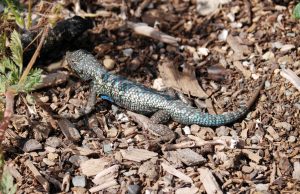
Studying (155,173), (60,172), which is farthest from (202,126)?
(60,172)

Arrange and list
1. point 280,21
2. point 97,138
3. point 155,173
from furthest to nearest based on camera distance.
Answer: point 280,21 → point 97,138 → point 155,173

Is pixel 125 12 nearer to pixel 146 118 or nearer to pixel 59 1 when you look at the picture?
pixel 59 1

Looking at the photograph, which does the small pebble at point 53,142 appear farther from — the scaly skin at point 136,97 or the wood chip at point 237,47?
the wood chip at point 237,47

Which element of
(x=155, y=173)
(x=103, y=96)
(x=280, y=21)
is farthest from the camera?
(x=280, y=21)

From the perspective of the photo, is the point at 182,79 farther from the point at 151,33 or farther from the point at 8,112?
the point at 8,112

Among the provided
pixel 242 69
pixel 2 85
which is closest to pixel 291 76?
pixel 242 69

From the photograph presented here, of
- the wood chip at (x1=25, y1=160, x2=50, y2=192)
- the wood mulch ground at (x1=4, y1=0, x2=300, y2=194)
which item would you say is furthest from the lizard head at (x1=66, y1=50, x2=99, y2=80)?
the wood chip at (x1=25, y1=160, x2=50, y2=192)
